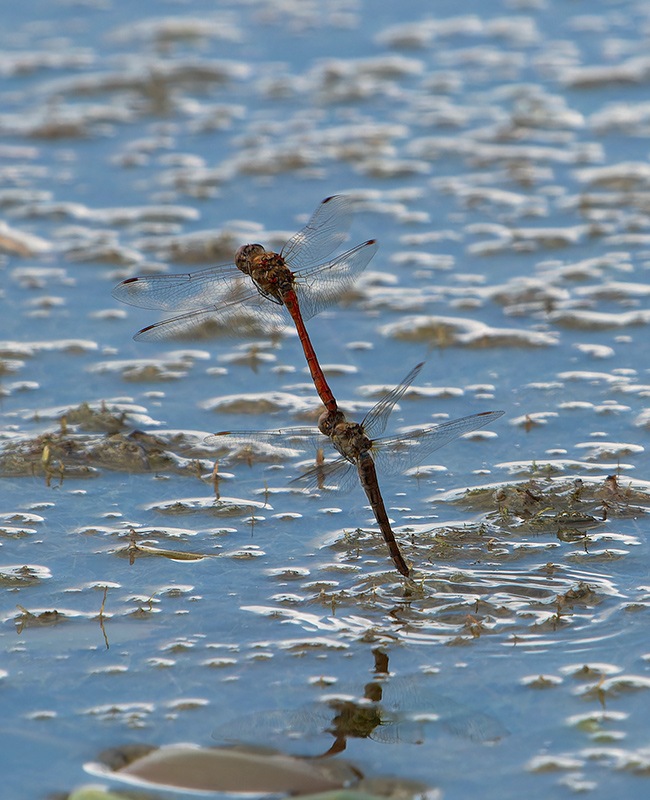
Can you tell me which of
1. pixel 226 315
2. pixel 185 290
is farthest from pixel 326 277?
pixel 185 290

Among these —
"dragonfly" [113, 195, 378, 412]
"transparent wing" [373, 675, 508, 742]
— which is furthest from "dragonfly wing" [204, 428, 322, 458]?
"transparent wing" [373, 675, 508, 742]

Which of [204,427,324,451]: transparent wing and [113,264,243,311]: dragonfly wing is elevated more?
[113,264,243,311]: dragonfly wing

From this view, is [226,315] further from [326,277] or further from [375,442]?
[375,442]

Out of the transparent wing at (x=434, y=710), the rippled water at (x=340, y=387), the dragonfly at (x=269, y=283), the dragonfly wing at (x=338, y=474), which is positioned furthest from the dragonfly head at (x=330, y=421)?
the transparent wing at (x=434, y=710)

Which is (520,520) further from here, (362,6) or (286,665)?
(362,6)

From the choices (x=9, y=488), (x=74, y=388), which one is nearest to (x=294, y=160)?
(x=74, y=388)

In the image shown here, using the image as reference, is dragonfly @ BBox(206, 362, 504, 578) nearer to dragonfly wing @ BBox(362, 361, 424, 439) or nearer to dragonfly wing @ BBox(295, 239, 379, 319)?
dragonfly wing @ BBox(362, 361, 424, 439)

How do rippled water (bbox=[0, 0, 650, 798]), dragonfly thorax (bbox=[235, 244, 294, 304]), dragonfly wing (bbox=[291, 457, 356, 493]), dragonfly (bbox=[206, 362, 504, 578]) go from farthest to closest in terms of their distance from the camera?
1. dragonfly thorax (bbox=[235, 244, 294, 304])
2. dragonfly wing (bbox=[291, 457, 356, 493])
3. dragonfly (bbox=[206, 362, 504, 578])
4. rippled water (bbox=[0, 0, 650, 798])
